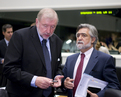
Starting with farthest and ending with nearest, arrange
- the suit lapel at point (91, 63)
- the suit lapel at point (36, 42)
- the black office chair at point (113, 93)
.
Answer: the suit lapel at point (91, 63)
the suit lapel at point (36, 42)
the black office chair at point (113, 93)

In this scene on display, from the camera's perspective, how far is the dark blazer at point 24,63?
4.72 feet

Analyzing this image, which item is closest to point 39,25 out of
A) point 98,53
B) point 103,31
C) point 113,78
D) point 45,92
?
A: point 45,92

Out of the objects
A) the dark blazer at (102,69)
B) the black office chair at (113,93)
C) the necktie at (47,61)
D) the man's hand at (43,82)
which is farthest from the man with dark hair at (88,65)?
the black office chair at (113,93)

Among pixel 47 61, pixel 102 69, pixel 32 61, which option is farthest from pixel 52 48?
pixel 102 69

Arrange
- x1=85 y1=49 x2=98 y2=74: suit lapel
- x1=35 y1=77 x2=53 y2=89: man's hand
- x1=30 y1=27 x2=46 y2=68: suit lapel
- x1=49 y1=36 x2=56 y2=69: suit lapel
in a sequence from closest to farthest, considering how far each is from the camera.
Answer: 1. x1=35 y1=77 x2=53 y2=89: man's hand
2. x1=30 y1=27 x2=46 y2=68: suit lapel
3. x1=49 y1=36 x2=56 y2=69: suit lapel
4. x1=85 y1=49 x2=98 y2=74: suit lapel

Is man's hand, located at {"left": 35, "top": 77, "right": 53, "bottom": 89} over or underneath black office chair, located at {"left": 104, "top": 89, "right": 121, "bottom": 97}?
underneath

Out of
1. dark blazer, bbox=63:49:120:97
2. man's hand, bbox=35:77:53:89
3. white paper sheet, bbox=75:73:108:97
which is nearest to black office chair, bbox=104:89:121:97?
man's hand, bbox=35:77:53:89

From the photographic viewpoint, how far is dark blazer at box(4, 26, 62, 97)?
144 cm

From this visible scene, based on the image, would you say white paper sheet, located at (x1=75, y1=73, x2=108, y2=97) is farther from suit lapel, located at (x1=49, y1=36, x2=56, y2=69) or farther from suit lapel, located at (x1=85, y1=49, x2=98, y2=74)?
suit lapel, located at (x1=49, y1=36, x2=56, y2=69)

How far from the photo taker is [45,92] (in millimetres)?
1625

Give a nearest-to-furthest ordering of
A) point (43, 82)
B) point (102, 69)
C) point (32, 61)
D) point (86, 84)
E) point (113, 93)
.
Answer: point (113, 93) → point (43, 82) → point (32, 61) → point (86, 84) → point (102, 69)

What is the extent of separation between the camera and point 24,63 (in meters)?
1.51

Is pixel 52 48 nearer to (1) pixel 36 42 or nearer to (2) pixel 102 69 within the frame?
(1) pixel 36 42

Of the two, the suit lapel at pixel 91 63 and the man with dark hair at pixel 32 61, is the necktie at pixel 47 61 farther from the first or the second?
the suit lapel at pixel 91 63
